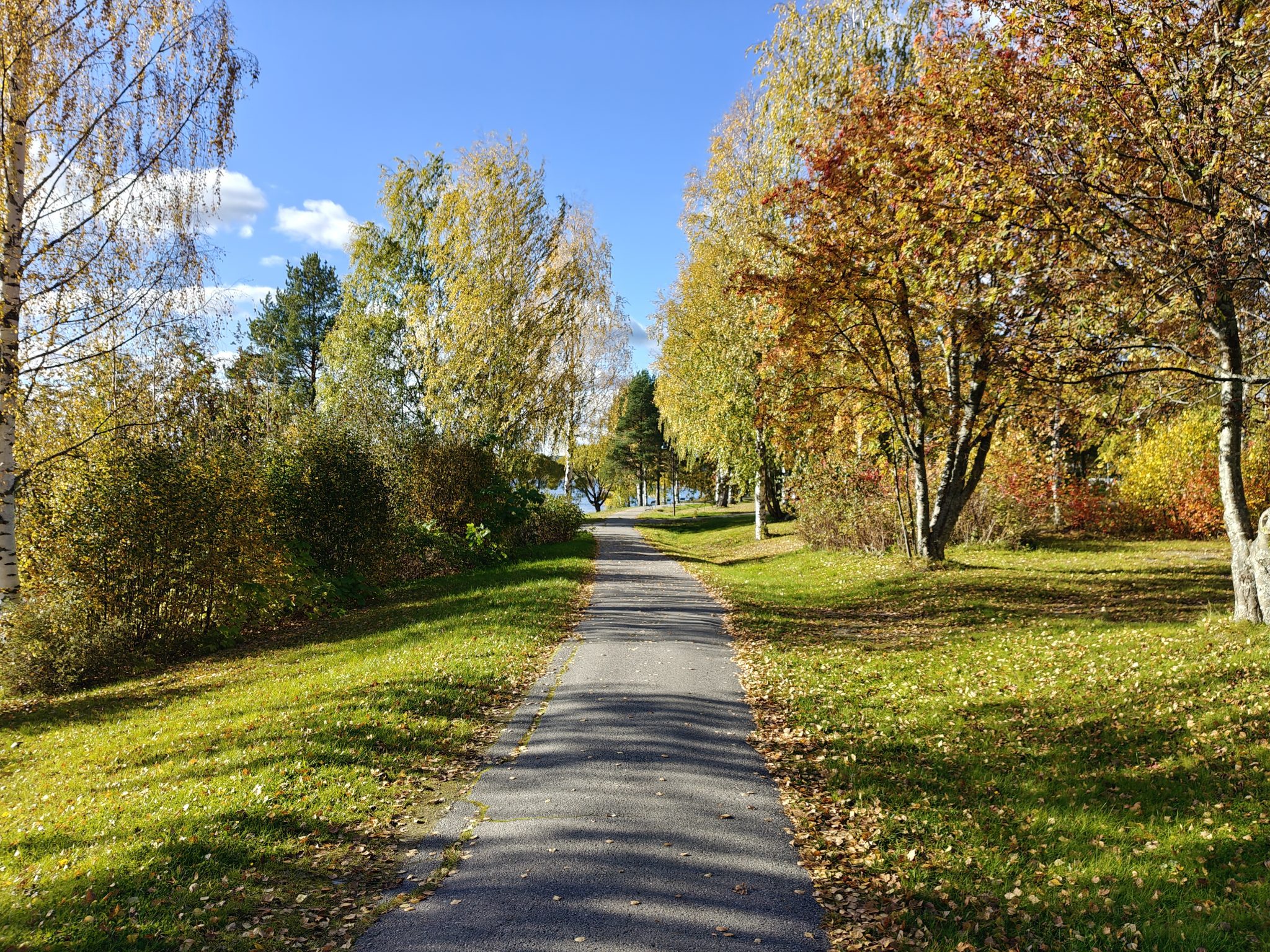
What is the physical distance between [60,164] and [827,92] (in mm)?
14538

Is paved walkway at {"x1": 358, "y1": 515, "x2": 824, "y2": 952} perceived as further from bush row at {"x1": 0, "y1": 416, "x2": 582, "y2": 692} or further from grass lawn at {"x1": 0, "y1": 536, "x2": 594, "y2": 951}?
bush row at {"x1": 0, "y1": 416, "x2": 582, "y2": 692}

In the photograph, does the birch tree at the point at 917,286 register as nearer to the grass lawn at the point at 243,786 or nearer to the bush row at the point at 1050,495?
the bush row at the point at 1050,495

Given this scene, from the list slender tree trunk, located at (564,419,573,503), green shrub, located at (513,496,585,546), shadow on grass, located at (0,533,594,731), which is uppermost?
slender tree trunk, located at (564,419,573,503)

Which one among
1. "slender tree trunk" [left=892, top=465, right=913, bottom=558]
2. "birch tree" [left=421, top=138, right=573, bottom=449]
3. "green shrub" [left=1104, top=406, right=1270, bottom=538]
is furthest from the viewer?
"birch tree" [left=421, top=138, right=573, bottom=449]

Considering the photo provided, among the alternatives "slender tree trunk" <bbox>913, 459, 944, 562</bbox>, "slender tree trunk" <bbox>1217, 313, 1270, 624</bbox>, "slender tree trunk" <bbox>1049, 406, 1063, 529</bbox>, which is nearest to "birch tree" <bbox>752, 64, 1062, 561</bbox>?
"slender tree trunk" <bbox>913, 459, 944, 562</bbox>

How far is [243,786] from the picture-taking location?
591 cm

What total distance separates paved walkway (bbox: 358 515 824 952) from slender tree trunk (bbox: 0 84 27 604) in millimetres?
8592

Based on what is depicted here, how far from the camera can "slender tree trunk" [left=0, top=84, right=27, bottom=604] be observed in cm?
987

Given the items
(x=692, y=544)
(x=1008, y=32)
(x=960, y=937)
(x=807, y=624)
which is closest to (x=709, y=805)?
(x=960, y=937)

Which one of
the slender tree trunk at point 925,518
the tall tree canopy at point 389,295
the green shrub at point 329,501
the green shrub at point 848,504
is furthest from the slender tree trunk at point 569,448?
the slender tree trunk at point 925,518

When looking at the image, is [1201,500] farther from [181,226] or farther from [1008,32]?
[181,226]

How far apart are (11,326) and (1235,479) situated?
1665 centimetres

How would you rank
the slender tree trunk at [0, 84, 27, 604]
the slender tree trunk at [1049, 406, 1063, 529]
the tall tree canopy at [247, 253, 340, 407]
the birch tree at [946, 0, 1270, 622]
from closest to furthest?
the birch tree at [946, 0, 1270, 622], the slender tree trunk at [0, 84, 27, 604], the slender tree trunk at [1049, 406, 1063, 529], the tall tree canopy at [247, 253, 340, 407]

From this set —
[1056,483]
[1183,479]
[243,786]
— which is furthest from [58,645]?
[1183,479]
